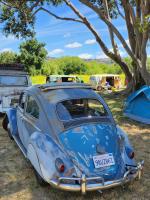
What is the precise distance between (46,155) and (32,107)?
5.36 ft

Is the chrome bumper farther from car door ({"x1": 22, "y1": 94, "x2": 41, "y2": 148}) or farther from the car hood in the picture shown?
car door ({"x1": 22, "y1": 94, "x2": 41, "y2": 148})

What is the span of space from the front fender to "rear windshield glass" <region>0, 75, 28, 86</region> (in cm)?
699

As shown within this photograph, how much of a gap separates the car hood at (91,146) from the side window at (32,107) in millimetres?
1030

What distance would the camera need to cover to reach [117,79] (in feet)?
115

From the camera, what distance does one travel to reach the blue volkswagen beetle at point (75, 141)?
180 inches

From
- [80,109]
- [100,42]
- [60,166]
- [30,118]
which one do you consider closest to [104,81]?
[100,42]

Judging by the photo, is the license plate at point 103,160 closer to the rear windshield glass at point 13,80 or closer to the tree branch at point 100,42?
the rear windshield glass at point 13,80

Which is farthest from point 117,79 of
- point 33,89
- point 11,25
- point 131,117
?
point 33,89

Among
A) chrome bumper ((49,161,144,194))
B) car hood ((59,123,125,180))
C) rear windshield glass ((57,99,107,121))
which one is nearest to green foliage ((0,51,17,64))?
rear windshield glass ((57,99,107,121))

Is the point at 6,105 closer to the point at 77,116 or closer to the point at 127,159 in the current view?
the point at 77,116

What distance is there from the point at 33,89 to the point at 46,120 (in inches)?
47.3

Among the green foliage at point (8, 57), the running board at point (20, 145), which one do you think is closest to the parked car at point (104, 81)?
the running board at point (20, 145)

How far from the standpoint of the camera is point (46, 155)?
15.9 ft

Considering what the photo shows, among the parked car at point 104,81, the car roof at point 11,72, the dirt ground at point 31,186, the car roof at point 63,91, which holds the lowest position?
the dirt ground at point 31,186
